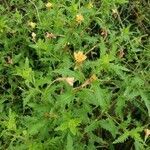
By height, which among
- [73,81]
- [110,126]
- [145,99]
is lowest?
[110,126]

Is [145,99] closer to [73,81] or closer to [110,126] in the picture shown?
[110,126]

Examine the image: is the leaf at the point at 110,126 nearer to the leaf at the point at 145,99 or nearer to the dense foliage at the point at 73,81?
the dense foliage at the point at 73,81

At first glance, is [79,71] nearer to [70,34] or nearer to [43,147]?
[43,147]

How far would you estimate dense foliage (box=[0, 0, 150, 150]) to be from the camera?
191 centimetres

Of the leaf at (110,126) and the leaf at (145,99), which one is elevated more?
the leaf at (145,99)

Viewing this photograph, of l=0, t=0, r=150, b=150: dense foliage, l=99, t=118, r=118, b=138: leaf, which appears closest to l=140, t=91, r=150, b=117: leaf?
l=0, t=0, r=150, b=150: dense foliage

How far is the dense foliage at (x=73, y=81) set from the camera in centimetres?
191

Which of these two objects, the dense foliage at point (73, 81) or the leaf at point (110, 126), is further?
the leaf at point (110, 126)

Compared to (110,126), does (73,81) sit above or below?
above

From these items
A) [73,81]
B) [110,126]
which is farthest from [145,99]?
[73,81]

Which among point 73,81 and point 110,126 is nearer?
point 73,81

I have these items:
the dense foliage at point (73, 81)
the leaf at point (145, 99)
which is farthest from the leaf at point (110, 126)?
the leaf at point (145, 99)

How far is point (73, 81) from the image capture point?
6.00 feet

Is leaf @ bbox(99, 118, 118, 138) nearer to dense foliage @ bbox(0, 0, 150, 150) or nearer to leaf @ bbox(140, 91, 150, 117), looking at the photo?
dense foliage @ bbox(0, 0, 150, 150)
